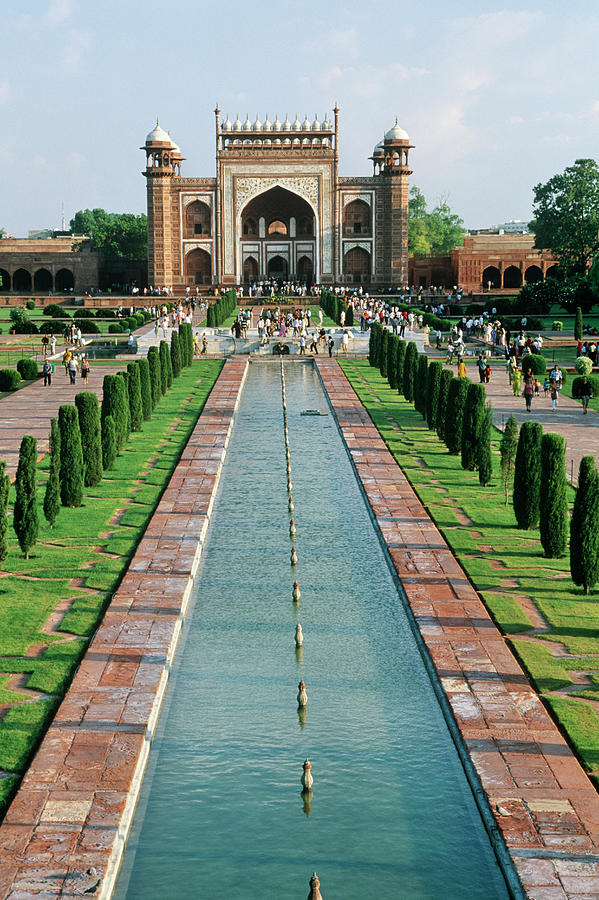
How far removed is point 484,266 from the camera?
5669 cm

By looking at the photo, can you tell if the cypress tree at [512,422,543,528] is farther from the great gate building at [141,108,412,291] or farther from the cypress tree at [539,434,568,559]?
the great gate building at [141,108,412,291]

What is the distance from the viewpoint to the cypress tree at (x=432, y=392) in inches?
715

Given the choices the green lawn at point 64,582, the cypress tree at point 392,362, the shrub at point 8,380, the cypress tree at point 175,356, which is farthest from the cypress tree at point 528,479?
the cypress tree at point 175,356

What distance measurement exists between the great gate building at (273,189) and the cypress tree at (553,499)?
45209 mm

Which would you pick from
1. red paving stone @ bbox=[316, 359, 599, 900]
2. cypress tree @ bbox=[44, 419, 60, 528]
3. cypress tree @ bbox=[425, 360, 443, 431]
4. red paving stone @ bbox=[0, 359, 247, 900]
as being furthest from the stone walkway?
red paving stone @ bbox=[316, 359, 599, 900]

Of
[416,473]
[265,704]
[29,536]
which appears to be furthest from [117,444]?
[265,704]

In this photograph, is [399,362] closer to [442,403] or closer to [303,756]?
[442,403]

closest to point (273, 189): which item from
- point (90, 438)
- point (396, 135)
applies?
point (396, 135)

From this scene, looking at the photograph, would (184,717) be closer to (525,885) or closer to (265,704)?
(265,704)

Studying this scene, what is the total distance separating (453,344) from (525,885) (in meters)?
25.4

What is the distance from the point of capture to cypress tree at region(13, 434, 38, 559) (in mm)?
10922

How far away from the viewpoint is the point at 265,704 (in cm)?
768

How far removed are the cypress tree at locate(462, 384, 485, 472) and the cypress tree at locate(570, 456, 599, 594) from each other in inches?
202

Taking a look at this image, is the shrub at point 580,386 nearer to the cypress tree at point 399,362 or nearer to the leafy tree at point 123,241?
the cypress tree at point 399,362
